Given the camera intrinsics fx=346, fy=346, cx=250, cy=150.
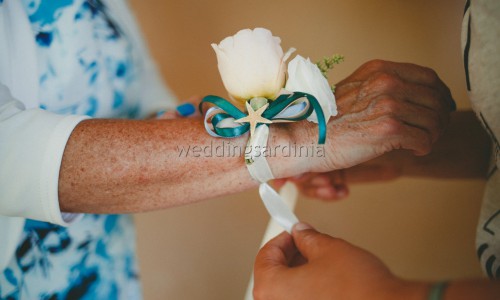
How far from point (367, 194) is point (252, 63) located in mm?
360

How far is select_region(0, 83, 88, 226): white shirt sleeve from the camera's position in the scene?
43 centimetres

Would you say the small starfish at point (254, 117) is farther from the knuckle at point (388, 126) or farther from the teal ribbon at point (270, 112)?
the knuckle at point (388, 126)

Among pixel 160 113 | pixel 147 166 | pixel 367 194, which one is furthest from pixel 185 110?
pixel 367 194

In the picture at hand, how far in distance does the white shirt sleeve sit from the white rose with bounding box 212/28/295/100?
0.22m

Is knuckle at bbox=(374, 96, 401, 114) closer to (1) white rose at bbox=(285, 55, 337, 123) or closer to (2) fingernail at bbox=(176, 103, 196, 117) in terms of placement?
(1) white rose at bbox=(285, 55, 337, 123)

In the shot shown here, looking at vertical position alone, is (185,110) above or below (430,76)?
below

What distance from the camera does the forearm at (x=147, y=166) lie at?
0.45 m

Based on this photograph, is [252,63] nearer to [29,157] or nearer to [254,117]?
[254,117]

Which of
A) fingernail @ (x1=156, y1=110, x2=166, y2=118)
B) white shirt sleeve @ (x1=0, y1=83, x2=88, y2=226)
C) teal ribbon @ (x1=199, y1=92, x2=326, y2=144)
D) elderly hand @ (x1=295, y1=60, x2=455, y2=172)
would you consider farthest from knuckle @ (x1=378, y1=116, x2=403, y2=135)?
fingernail @ (x1=156, y1=110, x2=166, y2=118)

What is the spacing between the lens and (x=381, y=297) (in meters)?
0.32

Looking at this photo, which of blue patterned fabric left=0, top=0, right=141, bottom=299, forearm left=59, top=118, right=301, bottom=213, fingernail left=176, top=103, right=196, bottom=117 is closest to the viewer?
forearm left=59, top=118, right=301, bottom=213

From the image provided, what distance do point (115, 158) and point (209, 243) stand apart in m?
0.49

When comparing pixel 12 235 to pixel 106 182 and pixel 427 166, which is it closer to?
pixel 106 182

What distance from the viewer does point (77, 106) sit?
2.06ft
